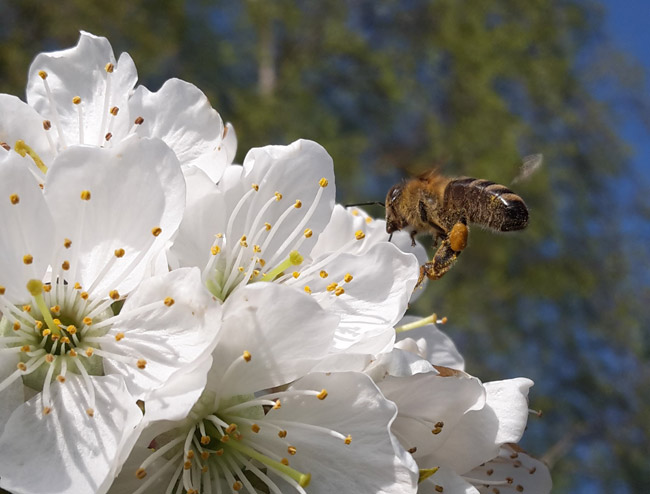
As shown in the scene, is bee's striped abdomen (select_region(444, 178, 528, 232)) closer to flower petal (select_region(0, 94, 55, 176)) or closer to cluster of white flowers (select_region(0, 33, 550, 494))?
cluster of white flowers (select_region(0, 33, 550, 494))

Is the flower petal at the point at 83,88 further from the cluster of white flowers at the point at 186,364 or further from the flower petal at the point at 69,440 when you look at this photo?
the flower petal at the point at 69,440

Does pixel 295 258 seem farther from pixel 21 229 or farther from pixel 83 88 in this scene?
pixel 83 88

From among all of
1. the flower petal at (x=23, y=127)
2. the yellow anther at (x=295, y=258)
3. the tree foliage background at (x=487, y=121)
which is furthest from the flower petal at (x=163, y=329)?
the tree foliage background at (x=487, y=121)

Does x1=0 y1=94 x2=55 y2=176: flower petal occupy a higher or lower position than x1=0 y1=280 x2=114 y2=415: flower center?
higher

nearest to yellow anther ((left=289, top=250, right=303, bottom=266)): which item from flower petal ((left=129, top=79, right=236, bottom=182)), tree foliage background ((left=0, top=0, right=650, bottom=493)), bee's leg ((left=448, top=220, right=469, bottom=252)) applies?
flower petal ((left=129, top=79, right=236, bottom=182))

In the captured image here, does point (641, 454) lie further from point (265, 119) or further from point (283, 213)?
point (283, 213)

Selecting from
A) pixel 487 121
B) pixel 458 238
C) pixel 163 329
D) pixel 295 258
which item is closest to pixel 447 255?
pixel 458 238
